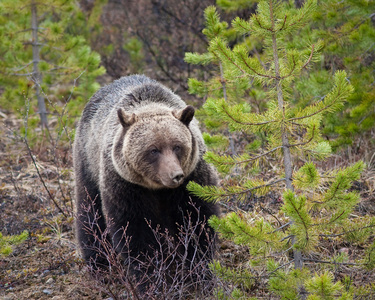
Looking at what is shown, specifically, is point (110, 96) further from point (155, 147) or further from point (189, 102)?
point (189, 102)

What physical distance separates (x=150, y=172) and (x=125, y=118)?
621 millimetres

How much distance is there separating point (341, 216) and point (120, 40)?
34.8ft

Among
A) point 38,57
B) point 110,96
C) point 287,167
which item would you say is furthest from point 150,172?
point 38,57

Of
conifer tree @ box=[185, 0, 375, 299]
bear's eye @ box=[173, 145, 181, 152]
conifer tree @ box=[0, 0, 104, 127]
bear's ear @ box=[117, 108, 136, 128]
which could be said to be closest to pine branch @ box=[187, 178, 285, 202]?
conifer tree @ box=[185, 0, 375, 299]

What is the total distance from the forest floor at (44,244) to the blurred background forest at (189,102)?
0.02m

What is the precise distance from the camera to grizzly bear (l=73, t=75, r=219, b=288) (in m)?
4.64

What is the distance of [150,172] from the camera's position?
4.68m

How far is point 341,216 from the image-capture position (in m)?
3.66

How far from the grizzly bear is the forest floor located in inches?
25.8

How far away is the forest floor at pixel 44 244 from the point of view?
5445mm

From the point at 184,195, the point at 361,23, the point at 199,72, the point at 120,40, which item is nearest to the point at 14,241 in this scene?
the point at 184,195

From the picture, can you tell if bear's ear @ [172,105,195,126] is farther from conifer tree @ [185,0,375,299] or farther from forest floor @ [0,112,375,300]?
forest floor @ [0,112,375,300]

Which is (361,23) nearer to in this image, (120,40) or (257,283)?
(257,283)

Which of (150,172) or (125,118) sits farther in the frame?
(125,118)
